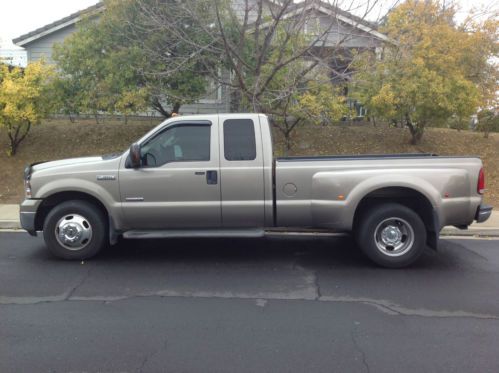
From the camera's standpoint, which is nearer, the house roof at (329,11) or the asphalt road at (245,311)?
the asphalt road at (245,311)

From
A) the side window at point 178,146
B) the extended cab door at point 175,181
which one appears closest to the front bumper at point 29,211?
the extended cab door at point 175,181

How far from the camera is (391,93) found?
11336 millimetres

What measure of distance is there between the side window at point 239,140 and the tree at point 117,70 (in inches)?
223

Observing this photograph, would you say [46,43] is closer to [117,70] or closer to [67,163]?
[117,70]

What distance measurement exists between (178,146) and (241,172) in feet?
3.05

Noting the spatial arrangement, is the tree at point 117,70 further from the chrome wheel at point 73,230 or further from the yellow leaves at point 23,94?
the chrome wheel at point 73,230

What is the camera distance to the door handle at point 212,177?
582 cm

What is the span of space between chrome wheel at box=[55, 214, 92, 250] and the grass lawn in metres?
6.92

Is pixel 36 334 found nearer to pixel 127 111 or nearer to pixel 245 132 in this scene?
pixel 245 132

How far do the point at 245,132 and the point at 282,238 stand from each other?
2.31m

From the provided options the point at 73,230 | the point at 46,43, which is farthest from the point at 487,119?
the point at 46,43

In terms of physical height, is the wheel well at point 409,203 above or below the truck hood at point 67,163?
below

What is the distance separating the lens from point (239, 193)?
5.85m

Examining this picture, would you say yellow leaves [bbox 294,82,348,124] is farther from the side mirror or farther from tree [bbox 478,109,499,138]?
the side mirror
